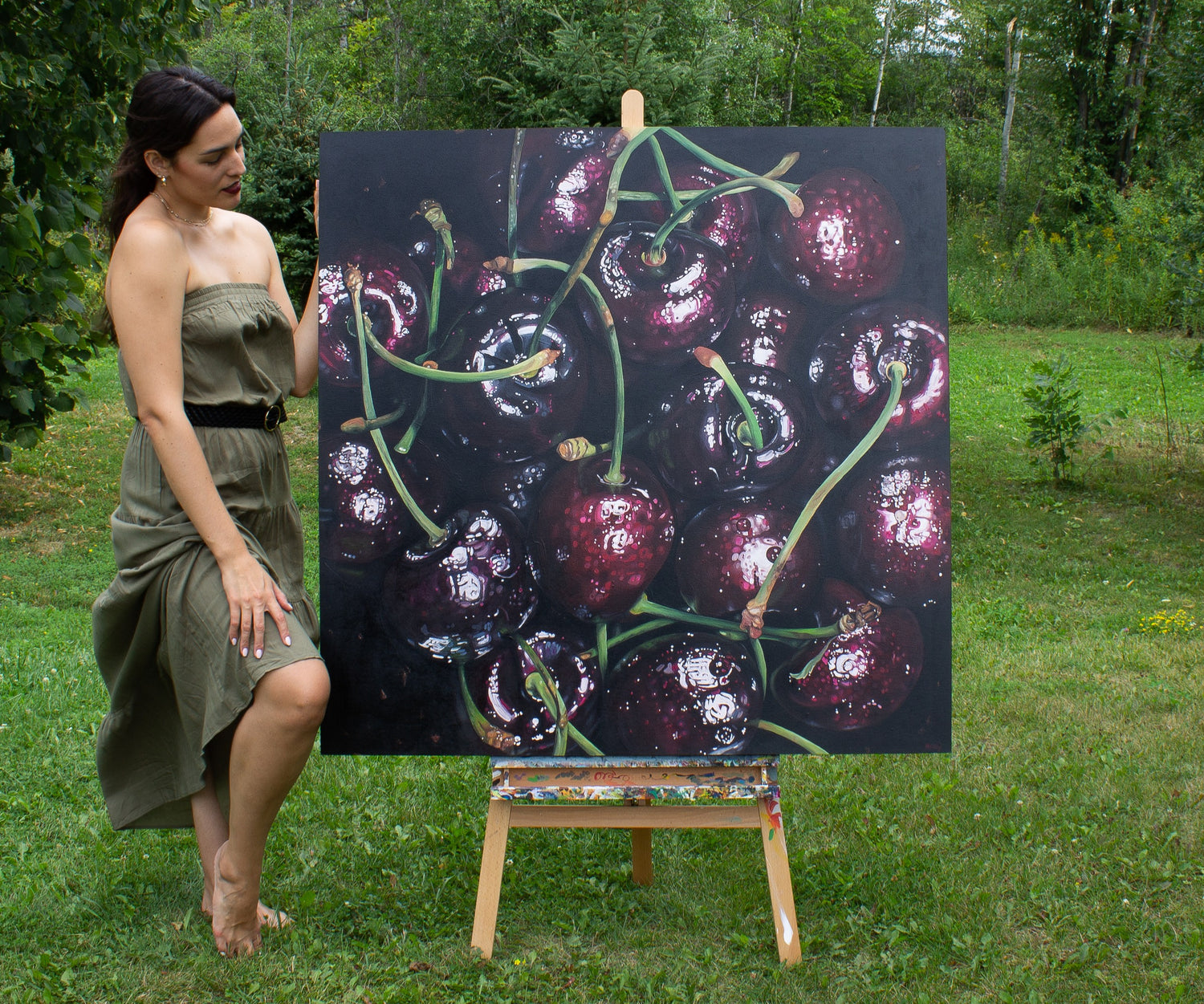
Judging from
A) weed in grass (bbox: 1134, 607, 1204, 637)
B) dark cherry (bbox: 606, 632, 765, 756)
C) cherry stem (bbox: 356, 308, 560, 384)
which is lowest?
weed in grass (bbox: 1134, 607, 1204, 637)

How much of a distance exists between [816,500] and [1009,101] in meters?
24.8

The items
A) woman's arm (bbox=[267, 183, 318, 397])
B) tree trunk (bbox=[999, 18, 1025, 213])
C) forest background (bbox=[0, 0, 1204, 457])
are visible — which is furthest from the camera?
tree trunk (bbox=[999, 18, 1025, 213])

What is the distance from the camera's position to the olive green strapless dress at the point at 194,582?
81.4 inches

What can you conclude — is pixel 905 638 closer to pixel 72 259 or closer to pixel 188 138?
pixel 188 138

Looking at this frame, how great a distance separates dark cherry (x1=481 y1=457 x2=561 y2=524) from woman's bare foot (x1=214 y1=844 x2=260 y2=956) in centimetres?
93

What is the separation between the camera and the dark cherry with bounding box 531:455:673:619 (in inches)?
87.5

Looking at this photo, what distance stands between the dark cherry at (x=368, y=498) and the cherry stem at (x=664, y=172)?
73 centimetres

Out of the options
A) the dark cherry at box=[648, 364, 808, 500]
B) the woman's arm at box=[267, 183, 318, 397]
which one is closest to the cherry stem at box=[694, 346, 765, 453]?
the dark cherry at box=[648, 364, 808, 500]

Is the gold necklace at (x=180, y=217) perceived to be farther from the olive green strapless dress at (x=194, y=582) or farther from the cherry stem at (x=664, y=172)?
the cherry stem at (x=664, y=172)

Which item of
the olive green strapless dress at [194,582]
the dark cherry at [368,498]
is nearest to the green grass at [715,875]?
the olive green strapless dress at [194,582]

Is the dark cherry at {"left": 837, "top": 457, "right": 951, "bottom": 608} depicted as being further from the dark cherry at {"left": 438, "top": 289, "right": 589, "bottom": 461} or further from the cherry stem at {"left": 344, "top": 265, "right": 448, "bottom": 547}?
the cherry stem at {"left": 344, "top": 265, "right": 448, "bottom": 547}

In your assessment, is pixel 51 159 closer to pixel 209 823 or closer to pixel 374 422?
pixel 374 422

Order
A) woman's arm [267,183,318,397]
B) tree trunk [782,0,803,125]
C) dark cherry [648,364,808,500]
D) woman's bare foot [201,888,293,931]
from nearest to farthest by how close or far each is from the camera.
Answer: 1. dark cherry [648,364,808,500]
2. woman's arm [267,183,318,397]
3. woman's bare foot [201,888,293,931]
4. tree trunk [782,0,803,125]

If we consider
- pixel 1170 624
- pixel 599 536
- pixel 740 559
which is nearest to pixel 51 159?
pixel 599 536
